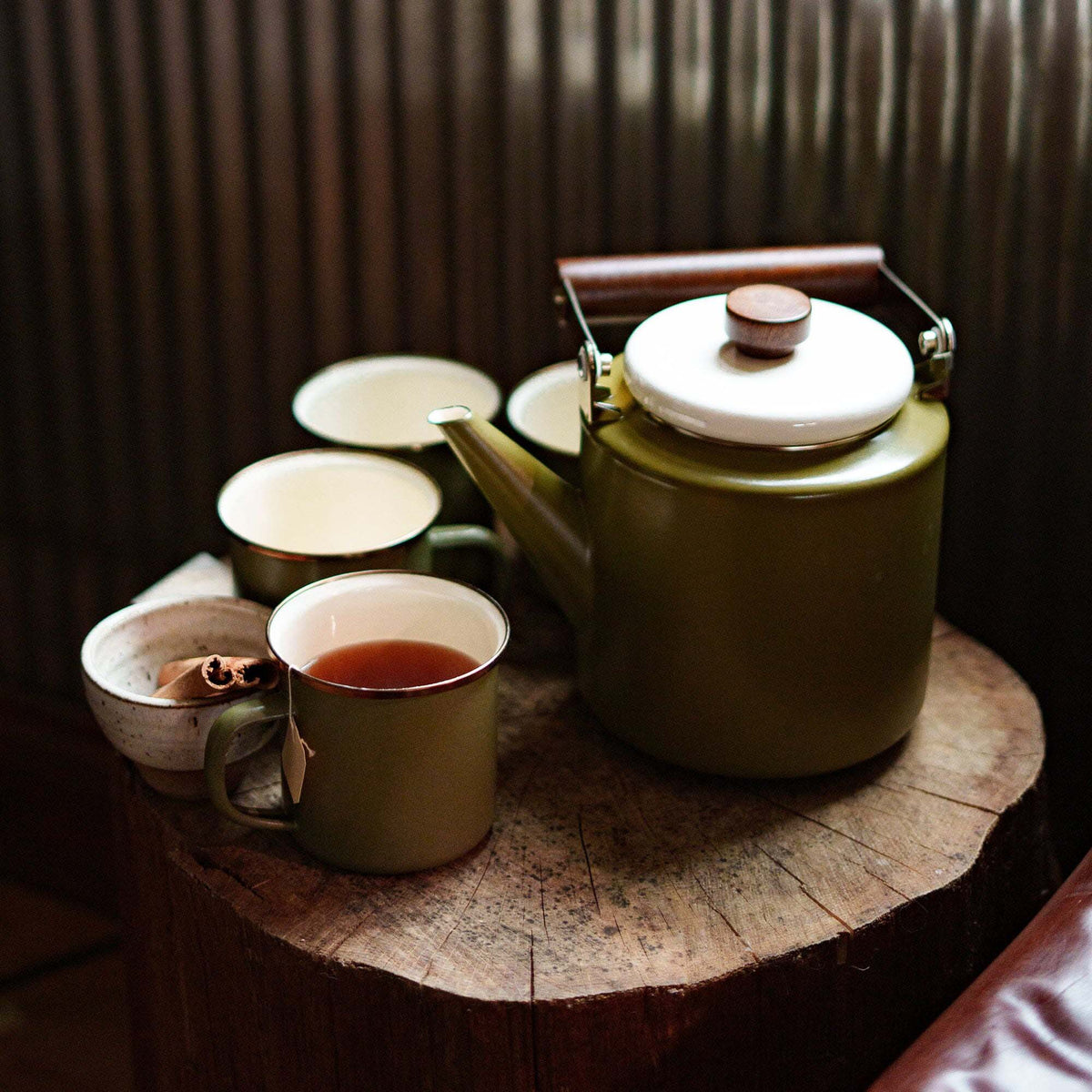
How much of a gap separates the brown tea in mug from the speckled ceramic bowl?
8cm

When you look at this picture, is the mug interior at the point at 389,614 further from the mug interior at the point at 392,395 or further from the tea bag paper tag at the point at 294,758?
the mug interior at the point at 392,395

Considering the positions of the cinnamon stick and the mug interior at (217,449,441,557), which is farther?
the mug interior at (217,449,441,557)

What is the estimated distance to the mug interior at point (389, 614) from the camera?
1.00 metres

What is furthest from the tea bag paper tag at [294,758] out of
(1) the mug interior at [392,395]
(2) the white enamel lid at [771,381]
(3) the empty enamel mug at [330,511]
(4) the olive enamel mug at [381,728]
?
(1) the mug interior at [392,395]

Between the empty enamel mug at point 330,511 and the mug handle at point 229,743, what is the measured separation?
16 cm

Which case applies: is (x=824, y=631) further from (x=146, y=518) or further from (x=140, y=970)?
(x=146, y=518)

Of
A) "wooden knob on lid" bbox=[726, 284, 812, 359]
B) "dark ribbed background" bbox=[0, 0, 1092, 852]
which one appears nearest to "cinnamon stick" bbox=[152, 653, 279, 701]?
"wooden knob on lid" bbox=[726, 284, 812, 359]

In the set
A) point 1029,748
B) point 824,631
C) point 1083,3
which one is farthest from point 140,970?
point 1083,3

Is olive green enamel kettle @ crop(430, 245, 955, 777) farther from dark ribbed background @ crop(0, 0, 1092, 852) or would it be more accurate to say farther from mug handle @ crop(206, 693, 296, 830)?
dark ribbed background @ crop(0, 0, 1092, 852)

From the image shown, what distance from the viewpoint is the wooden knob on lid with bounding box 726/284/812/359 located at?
3.13ft

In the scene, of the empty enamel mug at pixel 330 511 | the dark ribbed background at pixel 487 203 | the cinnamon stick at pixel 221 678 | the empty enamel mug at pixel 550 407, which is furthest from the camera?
the dark ribbed background at pixel 487 203

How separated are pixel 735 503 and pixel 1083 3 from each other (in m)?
0.80

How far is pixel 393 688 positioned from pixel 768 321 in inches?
14.7

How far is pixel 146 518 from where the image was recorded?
5.96 ft
